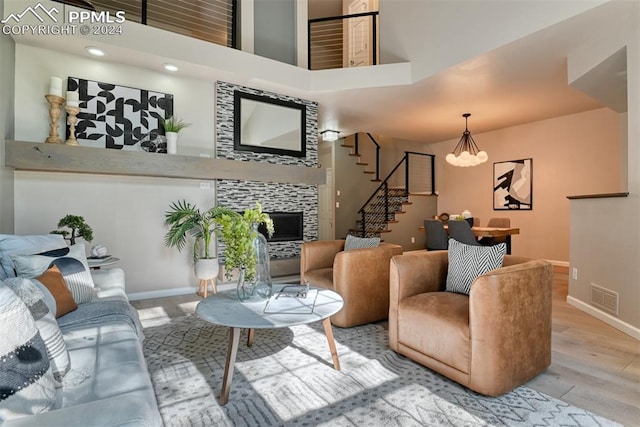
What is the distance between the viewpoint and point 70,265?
2.21m

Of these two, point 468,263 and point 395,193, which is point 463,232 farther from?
point 395,193

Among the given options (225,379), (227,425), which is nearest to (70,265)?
(225,379)

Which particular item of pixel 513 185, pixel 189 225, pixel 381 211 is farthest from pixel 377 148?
pixel 189 225

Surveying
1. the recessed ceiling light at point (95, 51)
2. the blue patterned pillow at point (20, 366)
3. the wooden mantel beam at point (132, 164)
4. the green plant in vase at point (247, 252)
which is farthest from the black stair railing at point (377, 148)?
the blue patterned pillow at point (20, 366)

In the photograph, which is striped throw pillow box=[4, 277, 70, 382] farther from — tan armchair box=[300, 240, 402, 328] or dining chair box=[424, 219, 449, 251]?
dining chair box=[424, 219, 449, 251]

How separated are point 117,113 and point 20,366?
369 centimetres

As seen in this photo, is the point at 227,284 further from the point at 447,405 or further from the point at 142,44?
the point at 447,405

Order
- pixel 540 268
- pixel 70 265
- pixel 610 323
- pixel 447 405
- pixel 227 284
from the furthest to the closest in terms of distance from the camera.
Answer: pixel 227 284
pixel 610 323
pixel 70 265
pixel 540 268
pixel 447 405

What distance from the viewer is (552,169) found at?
6.14m

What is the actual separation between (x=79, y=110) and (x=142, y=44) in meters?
1.01

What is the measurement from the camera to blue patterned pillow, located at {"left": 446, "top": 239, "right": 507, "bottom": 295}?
2.24 m

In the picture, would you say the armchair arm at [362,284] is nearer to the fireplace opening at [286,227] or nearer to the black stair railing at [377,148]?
the fireplace opening at [286,227]

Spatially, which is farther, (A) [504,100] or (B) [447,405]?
(A) [504,100]

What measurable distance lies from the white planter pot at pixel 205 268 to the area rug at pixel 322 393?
1252 millimetres
